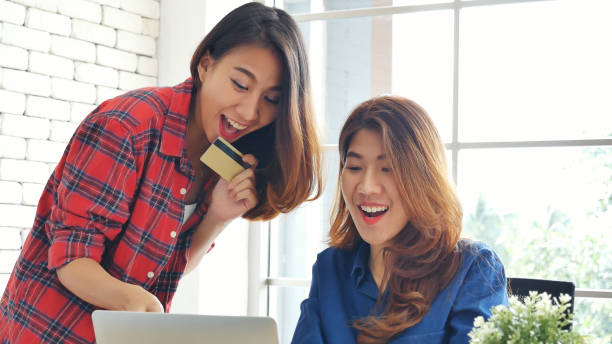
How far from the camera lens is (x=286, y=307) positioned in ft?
9.62

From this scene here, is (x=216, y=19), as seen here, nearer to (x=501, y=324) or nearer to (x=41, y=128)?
(x=41, y=128)

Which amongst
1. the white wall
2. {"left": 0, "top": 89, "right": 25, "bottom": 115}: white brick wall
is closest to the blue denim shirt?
the white wall

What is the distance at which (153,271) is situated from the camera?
5.64 feet

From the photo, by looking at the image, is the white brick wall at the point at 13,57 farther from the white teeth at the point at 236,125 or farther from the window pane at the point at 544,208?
the window pane at the point at 544,208

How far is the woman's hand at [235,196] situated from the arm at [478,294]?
1.87ft

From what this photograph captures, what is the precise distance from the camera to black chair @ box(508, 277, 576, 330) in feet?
5.59

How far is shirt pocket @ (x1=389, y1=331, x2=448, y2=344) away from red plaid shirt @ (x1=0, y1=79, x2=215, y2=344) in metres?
0.58

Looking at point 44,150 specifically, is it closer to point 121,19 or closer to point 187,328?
point 121,19

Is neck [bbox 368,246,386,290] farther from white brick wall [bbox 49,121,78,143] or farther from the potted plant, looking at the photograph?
white brick wall [bbox 49,121,78,143]

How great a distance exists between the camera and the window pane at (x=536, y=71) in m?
2.46

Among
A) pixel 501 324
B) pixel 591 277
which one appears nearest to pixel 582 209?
pixel 591 277

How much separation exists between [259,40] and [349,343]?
74 centimetres

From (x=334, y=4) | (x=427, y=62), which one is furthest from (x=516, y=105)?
(x=334, y=4)

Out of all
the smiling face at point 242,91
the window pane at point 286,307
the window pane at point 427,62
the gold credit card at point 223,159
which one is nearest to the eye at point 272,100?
the smiling face at point 242,91
